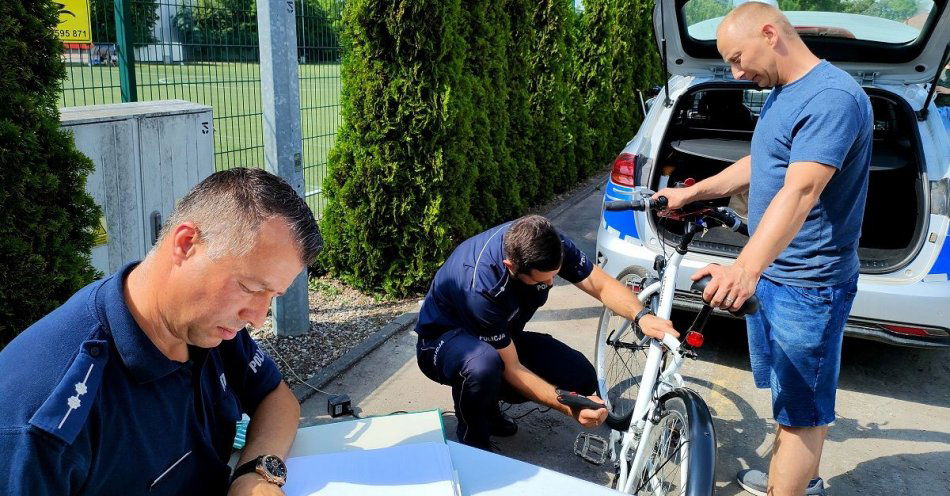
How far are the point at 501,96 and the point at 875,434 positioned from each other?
4028 millimetres

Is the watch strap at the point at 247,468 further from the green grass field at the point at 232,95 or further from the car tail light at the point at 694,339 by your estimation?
the green grass field at the point at 232,95

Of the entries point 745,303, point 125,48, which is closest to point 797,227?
point 745,303

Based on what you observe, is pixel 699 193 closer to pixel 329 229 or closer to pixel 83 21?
pixel 329 229

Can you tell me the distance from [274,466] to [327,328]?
3237 millimetres

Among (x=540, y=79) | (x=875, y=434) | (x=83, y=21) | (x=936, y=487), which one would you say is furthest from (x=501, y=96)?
(x=936, y=487)

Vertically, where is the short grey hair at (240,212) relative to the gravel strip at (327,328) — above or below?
above

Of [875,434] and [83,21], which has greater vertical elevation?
[83,21]

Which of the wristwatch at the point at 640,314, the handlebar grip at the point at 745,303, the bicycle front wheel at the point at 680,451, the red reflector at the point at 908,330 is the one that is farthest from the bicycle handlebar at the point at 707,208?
the red reflector at the point at 908,330

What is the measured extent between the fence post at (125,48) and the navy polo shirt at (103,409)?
3216mm

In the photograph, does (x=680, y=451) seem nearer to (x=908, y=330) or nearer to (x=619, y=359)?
(x=619, y=359)

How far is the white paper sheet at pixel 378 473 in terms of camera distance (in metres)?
1.49

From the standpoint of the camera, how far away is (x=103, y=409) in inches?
53.1

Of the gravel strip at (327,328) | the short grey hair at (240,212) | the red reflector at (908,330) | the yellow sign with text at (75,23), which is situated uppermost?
the yellow sign with text at (75,23)

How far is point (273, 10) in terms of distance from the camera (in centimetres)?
386
